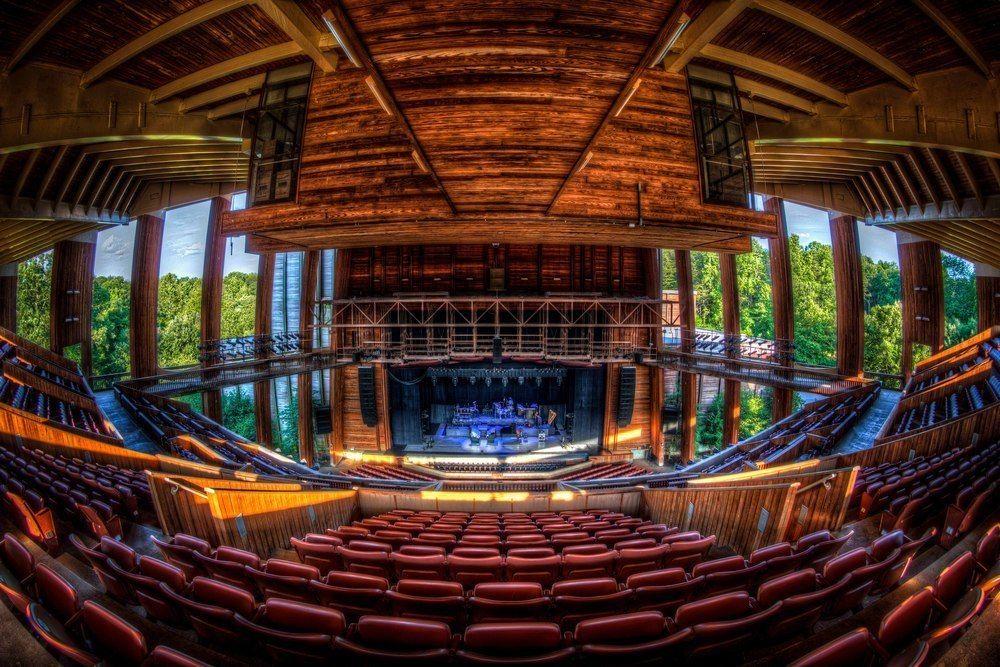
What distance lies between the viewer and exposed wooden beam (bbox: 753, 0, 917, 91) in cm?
506

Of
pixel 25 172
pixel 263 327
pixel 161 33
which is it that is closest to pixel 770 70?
pixel 161 33

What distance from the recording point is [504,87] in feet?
13.5

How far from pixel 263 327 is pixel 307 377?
3.09 m

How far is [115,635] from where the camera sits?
2.08 meters

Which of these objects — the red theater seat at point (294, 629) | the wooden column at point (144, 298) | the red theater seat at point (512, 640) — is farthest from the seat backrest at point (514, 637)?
the wooden column at point (144, 298)

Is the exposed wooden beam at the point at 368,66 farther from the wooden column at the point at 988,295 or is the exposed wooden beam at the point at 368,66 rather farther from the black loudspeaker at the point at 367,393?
the wooden column at the point at 988,295

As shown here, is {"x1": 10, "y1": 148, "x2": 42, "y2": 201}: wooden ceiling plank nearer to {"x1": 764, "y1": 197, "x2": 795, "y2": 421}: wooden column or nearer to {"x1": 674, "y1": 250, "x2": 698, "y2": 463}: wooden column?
{"x1": 674, "y1": 250, "x2": 698, "y2": 463}: wooden column

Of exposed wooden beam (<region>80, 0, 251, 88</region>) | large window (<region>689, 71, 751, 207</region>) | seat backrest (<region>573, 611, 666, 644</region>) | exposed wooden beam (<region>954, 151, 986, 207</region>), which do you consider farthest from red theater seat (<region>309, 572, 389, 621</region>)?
exposed wooden beam (<region>954, 151, 986, 207</region>)

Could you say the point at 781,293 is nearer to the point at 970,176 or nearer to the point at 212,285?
the point at 970,176

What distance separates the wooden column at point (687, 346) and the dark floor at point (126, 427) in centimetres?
1964

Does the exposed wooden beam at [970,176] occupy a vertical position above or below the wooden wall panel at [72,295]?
above

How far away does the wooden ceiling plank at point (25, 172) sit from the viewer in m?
8.60

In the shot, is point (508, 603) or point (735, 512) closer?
point (508, 603)

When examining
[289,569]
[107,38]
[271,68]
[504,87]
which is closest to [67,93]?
[107,38]
